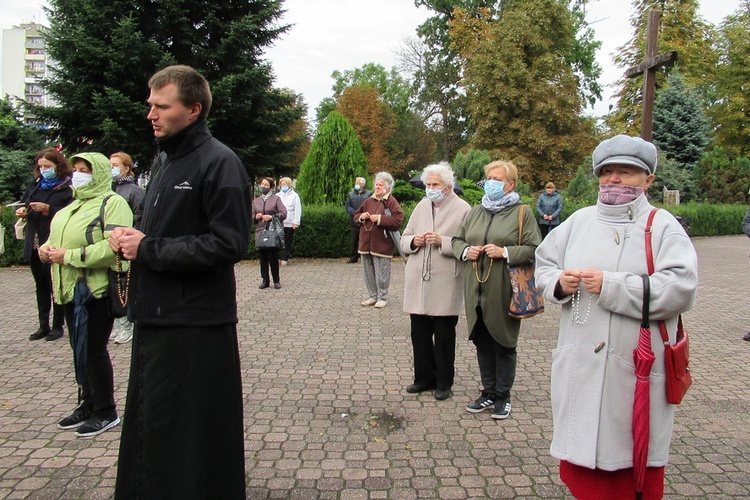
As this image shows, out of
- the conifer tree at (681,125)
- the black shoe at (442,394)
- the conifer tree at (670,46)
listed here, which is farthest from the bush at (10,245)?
the conifer tree at (670,46)

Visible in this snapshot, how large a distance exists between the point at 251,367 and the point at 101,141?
45.9ft

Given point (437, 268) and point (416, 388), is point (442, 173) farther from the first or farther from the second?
point (416, 388)

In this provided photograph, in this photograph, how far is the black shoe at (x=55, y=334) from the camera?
7.24 meters

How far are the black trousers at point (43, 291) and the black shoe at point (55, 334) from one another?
39 millimetres

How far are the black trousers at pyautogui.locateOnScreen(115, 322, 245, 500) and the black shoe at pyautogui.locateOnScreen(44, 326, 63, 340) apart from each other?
524 cm

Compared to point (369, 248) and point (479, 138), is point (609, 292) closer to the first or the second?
point (369, 248)

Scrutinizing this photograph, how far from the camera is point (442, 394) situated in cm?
525

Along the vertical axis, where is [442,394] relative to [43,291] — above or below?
below

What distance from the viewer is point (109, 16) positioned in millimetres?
18266

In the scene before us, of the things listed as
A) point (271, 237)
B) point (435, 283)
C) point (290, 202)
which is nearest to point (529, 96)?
point (290, 202)

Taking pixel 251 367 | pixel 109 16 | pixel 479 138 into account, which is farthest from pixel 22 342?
pixel 479 138

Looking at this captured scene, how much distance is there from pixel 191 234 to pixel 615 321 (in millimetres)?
1917

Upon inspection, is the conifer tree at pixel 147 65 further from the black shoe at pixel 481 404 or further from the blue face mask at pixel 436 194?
the black shoe at pixel 481 404

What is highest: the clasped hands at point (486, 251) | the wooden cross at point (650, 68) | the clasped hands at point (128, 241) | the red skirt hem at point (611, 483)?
the wooden cross at point (650, 68)
